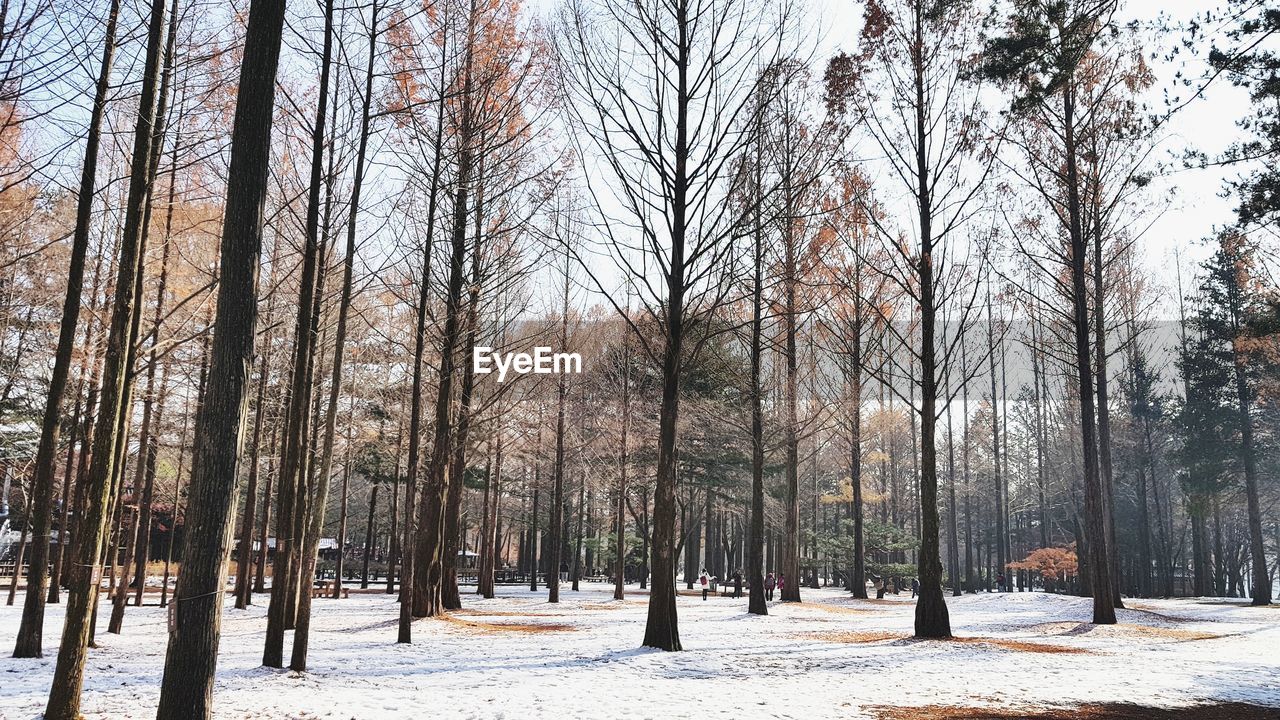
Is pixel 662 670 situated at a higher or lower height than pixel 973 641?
higher

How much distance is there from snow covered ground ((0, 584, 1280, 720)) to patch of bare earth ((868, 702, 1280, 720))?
0.19m

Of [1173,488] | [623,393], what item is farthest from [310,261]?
[1173,488]

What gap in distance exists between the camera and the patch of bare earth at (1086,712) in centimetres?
642

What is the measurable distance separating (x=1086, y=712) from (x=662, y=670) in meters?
4.04

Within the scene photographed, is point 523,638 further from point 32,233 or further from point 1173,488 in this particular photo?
point 1173,488

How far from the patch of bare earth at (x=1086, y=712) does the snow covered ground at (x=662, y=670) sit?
7.3 inches

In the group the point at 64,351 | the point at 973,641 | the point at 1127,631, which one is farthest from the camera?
the point at 1127,631

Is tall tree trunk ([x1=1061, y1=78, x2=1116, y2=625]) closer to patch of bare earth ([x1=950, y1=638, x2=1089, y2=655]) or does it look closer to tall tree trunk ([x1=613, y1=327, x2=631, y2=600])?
patch of bare earth ([x1=950, y1=638, x2=1089, y2=655])

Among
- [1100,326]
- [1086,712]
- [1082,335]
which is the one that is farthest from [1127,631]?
[1086,712]

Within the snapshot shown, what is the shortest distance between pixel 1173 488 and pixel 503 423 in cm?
4997

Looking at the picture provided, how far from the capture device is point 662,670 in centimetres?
860

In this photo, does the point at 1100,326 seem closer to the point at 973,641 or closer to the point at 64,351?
the point at 973,641
